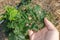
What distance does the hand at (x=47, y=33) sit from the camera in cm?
159

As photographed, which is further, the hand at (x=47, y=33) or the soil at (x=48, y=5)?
the soil at (x=48, y=5)

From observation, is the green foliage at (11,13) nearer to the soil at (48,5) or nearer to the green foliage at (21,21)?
the green foliage at (21,21)

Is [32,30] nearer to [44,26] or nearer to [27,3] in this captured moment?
[44,26]

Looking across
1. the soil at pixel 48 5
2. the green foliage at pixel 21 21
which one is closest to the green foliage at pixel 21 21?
the green foliage at pixel 21 21

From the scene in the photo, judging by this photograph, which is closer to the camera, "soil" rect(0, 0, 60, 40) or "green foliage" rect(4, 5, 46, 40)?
"green foliage" rect(4, 5, 46, 40)

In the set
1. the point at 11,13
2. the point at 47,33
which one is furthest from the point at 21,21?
the point at 47,33

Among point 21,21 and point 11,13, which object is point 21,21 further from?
point 11,13

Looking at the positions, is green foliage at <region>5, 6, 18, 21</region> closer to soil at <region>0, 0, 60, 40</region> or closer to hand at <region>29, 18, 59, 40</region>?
hand at <region>29, 18, 59, 40</region>

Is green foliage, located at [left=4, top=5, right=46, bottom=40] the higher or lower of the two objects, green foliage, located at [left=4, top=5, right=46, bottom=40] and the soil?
the higher

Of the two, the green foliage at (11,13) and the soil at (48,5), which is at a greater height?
the green foliage at (11,13)

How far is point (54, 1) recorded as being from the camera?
2498 mm

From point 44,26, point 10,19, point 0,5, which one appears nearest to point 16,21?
point 10,19

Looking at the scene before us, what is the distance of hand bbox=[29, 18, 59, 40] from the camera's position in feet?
5.22

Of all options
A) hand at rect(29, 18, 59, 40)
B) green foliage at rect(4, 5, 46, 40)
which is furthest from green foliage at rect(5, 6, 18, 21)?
hand at rect(29, 18, 59, 40)
